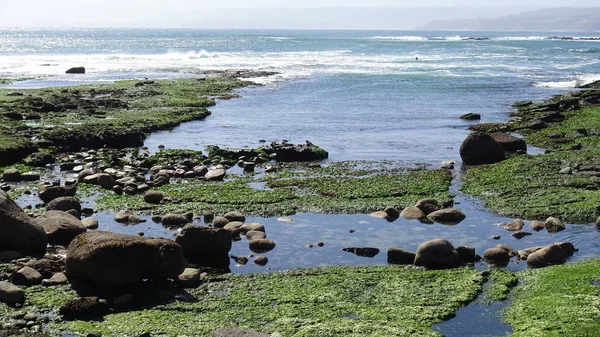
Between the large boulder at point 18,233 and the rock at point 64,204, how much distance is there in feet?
12.8

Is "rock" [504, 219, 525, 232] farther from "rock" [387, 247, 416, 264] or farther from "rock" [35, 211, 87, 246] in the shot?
"rock" [35, 211, 87, 246]

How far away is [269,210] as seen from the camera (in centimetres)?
2505

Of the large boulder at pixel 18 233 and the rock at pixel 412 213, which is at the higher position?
the large boulder at pixel 18 233

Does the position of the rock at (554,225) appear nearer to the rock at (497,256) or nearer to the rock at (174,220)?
the rock at (497,256)

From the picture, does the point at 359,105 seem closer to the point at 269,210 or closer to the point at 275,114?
the point at 275,114

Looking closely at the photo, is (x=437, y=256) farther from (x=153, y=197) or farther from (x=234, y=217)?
(x=153, y=197)

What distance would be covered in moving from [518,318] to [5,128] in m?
29.7

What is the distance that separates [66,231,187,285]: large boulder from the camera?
17172 millimetres

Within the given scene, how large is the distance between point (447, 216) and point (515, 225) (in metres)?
2.16

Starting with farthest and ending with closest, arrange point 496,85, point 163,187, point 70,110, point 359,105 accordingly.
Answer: point 496,85, point 359,105, point 70,110, point 163,187

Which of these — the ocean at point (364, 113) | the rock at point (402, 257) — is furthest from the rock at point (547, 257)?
the rock at point (402, 257)

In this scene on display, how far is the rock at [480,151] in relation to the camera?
32250mm

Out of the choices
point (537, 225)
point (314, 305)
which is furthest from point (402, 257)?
point (537, 225)

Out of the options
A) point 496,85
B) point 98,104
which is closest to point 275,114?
point 98,104
